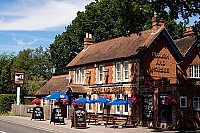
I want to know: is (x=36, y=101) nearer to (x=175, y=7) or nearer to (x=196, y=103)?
(x=196, y=103)

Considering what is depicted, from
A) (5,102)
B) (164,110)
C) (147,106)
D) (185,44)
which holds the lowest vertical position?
(5,102)

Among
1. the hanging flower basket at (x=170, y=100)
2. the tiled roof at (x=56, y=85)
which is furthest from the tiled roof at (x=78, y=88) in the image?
the hanging flower basket at (x=170, y=100)

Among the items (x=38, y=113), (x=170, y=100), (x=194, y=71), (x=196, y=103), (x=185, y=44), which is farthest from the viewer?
(x=185, y=44)

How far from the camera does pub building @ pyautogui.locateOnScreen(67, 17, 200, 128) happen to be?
84.9 feet

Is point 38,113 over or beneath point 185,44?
beneath

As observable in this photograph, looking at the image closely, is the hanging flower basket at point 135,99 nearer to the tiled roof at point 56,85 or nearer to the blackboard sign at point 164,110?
the blackboard sign at point 164,110

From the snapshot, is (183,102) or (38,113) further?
(38,113)

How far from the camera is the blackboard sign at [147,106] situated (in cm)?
2717

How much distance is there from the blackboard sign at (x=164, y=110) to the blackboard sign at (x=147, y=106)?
894 mm

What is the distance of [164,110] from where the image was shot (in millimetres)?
26000

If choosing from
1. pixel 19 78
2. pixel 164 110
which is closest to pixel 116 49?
pixel 164 110

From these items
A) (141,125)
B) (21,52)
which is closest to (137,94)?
(141,125)

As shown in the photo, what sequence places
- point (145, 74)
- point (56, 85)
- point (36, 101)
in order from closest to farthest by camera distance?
1. point (145, 74)
2. point (36, 101)
3. point (56, 85)

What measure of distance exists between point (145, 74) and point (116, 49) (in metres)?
5.79
